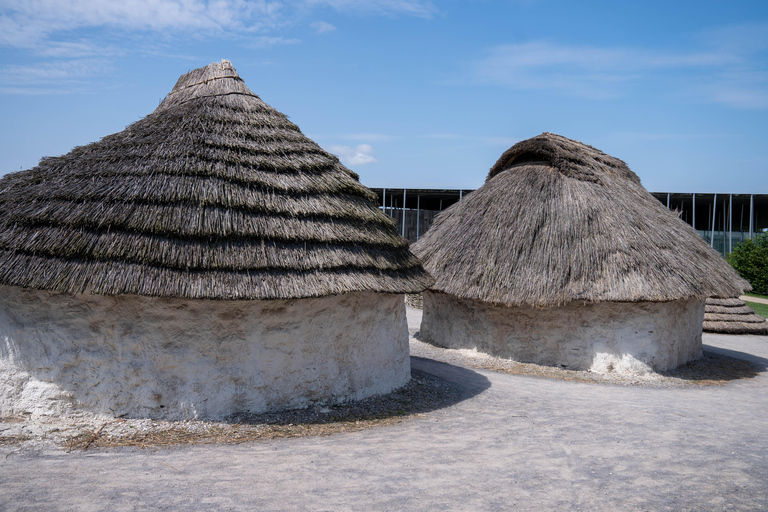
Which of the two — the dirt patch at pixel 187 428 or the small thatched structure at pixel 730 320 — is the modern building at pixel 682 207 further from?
the dirt patch at pixel 187 428

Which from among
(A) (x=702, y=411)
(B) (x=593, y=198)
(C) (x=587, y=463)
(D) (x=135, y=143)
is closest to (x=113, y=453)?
(D) (x=135, y=143)

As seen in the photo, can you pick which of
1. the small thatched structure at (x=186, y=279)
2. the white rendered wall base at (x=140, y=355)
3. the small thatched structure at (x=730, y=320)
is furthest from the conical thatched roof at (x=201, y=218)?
the small thatched structure at (x=730, y=320)

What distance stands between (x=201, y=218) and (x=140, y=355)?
64.3 inches

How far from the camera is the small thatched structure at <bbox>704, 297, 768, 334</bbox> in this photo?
16109 millimetres

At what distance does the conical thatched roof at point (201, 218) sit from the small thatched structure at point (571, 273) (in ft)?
11.6

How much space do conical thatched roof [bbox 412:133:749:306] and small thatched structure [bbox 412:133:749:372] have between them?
0.02 m

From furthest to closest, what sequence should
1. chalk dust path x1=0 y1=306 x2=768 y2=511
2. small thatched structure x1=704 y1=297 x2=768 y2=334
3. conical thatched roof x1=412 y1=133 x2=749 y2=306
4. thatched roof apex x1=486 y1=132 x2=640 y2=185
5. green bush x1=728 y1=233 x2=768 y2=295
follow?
green bush x1=728 y1=233 x2=768 y2=295 < small thatched structure x1=704 y1=297 x2=768 y2=334 < thatched roof apex x1=486 y1=132 x2=640 y2=185 < conical thatched roof x1=412 y1=133 x2=749 y2=306 < chalk dust path x1=0 y1=306 x2=768 y2=511

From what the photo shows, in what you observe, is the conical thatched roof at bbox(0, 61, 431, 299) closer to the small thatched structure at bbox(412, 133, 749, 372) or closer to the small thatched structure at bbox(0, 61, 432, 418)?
the small thatched structure at bbox(0, 61, 432, 418)

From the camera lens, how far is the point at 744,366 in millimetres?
11719

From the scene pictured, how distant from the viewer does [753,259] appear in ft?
83.6

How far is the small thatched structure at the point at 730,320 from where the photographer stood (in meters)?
16.1

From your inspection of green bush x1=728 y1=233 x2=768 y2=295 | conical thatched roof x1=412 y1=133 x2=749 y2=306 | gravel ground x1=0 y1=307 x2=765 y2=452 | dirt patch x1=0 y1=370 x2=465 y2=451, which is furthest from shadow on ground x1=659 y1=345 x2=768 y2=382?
green bush x1=728 y1=233 x2=768 y2=295

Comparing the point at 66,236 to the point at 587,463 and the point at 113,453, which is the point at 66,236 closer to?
the point at 113,453

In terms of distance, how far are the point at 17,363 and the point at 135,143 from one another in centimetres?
296
